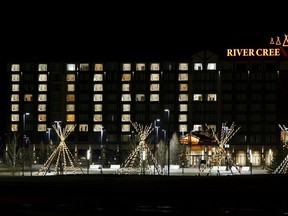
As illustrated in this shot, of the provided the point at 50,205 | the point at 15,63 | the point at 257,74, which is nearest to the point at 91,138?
the point at 15,63

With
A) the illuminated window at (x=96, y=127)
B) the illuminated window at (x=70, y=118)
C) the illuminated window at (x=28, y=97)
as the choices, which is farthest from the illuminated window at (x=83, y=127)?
the illuminated window at (x=28, y=97)

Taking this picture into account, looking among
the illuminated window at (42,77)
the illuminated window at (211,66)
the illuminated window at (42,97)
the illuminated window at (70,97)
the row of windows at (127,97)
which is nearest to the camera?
the row of windows at (127,97)

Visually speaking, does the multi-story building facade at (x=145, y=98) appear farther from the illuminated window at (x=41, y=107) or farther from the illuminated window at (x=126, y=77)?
the illuminated window at (x=126, y=77)

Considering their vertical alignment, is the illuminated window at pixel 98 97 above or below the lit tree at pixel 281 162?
above

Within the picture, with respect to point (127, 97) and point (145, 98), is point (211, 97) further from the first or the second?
point (127, 97)

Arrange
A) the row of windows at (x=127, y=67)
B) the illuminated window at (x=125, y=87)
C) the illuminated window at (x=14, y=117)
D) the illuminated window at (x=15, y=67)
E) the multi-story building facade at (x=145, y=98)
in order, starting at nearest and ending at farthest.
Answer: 1. the multi-story building facade at (x=145, y=98)
2. the row of windows at (x=127, y=67)
3. the illuminated window at (x=125, y=87)
4. the illuminated window at (x=14, y=117)
5. the illuminated window at (x=15, y=67)

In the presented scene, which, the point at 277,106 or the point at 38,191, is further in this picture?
the point at 277,106

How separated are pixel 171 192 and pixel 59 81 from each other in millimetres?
146443

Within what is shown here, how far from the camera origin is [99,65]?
636ft

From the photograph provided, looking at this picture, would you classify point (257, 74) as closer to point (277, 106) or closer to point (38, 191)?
point (277, 106)

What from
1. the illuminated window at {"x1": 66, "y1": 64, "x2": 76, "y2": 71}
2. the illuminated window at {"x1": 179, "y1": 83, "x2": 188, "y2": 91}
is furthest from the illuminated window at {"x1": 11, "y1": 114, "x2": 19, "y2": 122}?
the illuminated window at {"x1": 179, "y1": 83, "x2": 188, "y2": 91}

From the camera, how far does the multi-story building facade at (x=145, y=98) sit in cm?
18500

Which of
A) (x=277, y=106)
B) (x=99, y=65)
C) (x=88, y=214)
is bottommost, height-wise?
(x=88, y=214)

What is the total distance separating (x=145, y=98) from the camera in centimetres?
19062
